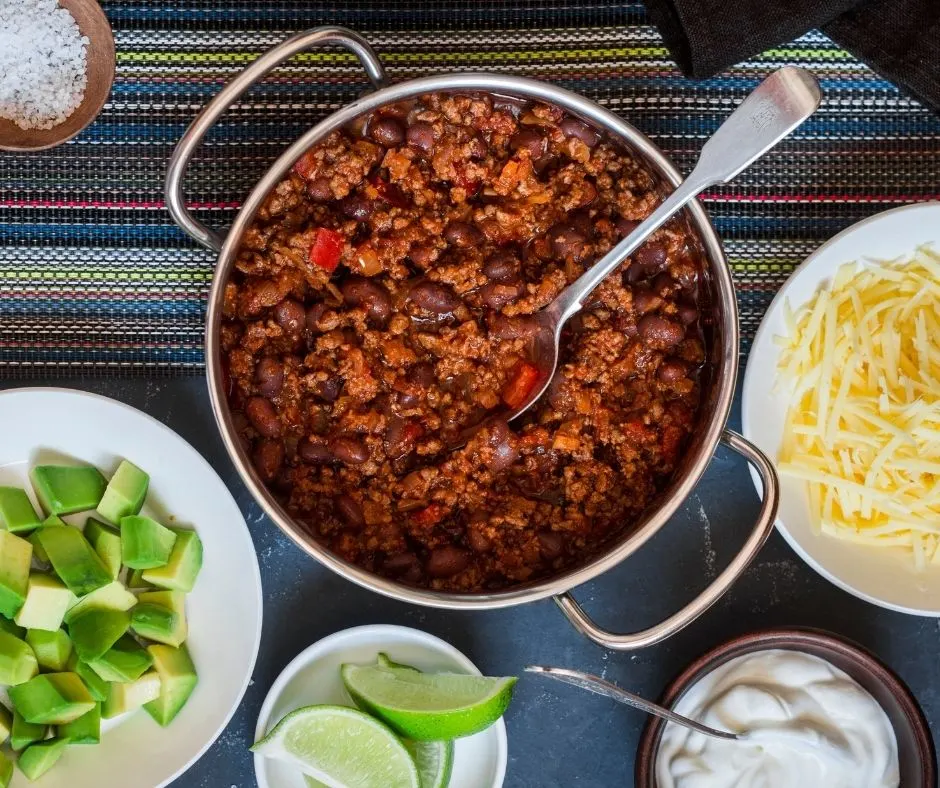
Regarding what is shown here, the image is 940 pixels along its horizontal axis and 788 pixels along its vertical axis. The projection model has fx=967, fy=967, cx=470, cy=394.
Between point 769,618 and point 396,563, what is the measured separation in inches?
43.9

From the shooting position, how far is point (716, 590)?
205cm

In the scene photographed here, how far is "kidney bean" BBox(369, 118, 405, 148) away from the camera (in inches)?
85.0

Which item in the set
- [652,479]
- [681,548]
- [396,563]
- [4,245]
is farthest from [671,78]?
[4,245]

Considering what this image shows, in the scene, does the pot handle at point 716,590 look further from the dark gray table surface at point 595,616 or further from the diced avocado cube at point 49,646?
the diced avocado cube at point 49,646

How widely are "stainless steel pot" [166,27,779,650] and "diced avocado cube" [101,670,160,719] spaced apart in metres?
0.68

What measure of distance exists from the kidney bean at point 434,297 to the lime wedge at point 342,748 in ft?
3.28

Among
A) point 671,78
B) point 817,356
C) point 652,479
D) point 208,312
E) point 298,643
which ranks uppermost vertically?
point 671,78

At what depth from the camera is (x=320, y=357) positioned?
2.23 m

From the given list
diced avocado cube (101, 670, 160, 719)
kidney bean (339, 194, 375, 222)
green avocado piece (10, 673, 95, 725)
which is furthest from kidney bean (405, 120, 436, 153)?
green avocado piece (10, 673, 95, 725)

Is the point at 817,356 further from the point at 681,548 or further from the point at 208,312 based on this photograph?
the point at 208,312

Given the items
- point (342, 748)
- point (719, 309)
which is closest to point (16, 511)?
point (342, 748)

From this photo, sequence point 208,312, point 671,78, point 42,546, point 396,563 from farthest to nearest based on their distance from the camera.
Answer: point 671,78
point 42,546
point 396,563
point 208,312

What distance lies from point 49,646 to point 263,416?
86 centimetres

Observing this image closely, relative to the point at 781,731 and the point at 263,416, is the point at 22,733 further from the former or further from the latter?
the point at 781,731
